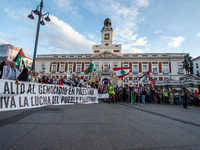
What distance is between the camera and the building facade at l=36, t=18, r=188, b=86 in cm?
3603

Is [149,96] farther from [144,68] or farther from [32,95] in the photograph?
[144,68]

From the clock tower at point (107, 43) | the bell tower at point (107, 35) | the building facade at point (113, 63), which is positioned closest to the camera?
the building facade at point (113, 63)

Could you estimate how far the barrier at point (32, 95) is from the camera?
422cm

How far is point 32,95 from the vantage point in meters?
5.14

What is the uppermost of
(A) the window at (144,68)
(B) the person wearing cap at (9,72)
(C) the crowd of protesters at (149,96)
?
(A) the window at (144,68)

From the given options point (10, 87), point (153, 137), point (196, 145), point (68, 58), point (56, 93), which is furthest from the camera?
point (68, 58)

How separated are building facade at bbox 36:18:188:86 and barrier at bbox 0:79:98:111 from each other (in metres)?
27.0

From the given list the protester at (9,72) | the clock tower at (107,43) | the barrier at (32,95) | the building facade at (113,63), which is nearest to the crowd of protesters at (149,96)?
the barrier at (32,95)

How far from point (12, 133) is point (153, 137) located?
3.03 meters

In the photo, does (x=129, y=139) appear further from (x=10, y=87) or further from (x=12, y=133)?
(x=10, y=87)

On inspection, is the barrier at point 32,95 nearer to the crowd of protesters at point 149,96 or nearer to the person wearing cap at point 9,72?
the person wearing cap at point 9,72

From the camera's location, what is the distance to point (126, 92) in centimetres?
1358

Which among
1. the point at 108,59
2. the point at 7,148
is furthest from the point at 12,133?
the point at 108,59

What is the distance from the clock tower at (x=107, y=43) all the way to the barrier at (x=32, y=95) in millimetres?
33935
